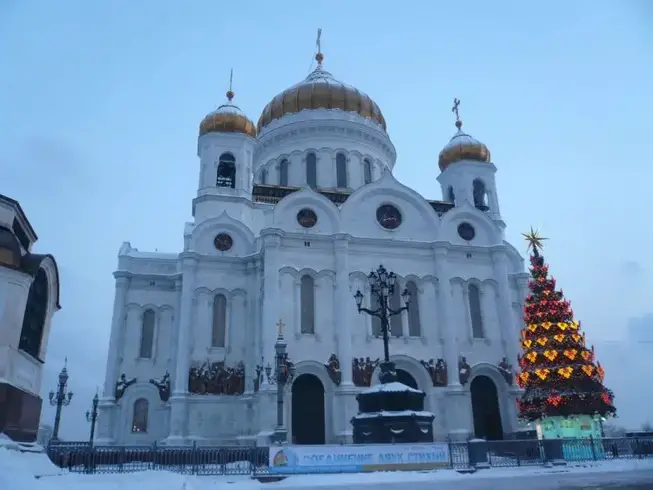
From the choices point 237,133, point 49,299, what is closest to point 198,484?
point 49,299

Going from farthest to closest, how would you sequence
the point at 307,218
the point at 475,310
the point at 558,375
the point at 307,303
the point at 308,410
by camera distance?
the point at 475,310 → the point at 307,218 → the point at 307,303 → the point at 308,410 → the point at 558,375

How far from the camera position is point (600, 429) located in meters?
20.1

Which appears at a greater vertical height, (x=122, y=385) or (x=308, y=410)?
(x=122, y=385)

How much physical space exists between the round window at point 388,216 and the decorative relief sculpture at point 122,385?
46.4ft

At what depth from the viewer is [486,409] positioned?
24766mm

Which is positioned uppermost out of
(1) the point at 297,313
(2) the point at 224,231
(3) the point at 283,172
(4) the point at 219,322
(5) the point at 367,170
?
(5) the point at 367,170

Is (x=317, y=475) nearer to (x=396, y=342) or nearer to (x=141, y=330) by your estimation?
(x=396, y=342)

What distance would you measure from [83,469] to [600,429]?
18149mm

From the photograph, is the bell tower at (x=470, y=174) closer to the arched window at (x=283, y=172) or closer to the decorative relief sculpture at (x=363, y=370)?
the arched window at (x=283, y=172)

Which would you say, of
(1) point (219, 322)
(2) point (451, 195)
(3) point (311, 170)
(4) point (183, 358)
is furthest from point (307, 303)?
(2) point (451, 195)

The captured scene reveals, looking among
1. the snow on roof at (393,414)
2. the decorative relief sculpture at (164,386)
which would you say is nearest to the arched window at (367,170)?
the decorative relief sculpture at (164,386)

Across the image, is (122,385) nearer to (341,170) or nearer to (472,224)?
(341,170)

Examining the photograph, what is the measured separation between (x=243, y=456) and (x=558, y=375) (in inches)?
493

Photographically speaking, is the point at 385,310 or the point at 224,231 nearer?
the point at 385,310
